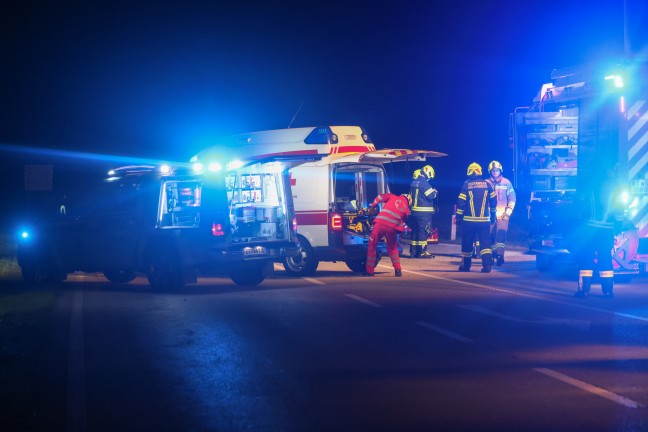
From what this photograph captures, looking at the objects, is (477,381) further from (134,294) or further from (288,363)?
(134,294)

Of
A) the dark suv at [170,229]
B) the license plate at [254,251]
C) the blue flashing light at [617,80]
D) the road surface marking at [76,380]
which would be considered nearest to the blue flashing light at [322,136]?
the dark suv at [170,229]

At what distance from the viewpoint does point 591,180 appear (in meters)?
15.2

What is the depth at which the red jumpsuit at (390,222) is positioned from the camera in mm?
17797

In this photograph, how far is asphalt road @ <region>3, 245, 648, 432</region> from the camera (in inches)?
273

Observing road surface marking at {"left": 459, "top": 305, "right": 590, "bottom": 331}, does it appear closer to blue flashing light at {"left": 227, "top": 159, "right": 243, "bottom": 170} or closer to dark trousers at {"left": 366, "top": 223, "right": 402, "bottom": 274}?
blue flashing light at {"left": 227, "top": 159, "right": 243, "bottom": 170}

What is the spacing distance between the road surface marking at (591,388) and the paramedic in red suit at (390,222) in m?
9.26

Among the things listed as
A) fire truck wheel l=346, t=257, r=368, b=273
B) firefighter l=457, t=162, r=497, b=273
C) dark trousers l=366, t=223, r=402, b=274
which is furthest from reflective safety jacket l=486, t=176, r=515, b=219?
dark trousers l=366, t=223, r=402, b=274

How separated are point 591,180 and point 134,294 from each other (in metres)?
7.54

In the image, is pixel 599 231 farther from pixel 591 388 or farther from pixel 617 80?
pixel 591 388

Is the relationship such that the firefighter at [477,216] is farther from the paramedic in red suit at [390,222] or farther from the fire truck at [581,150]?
the paramedic in red suit at [390,222]

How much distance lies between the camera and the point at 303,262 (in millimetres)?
18516

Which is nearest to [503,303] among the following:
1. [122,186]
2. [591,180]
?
[591,180]

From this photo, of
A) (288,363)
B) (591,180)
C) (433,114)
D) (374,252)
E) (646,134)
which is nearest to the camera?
(288,363)

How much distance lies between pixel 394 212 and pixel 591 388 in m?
10.1
